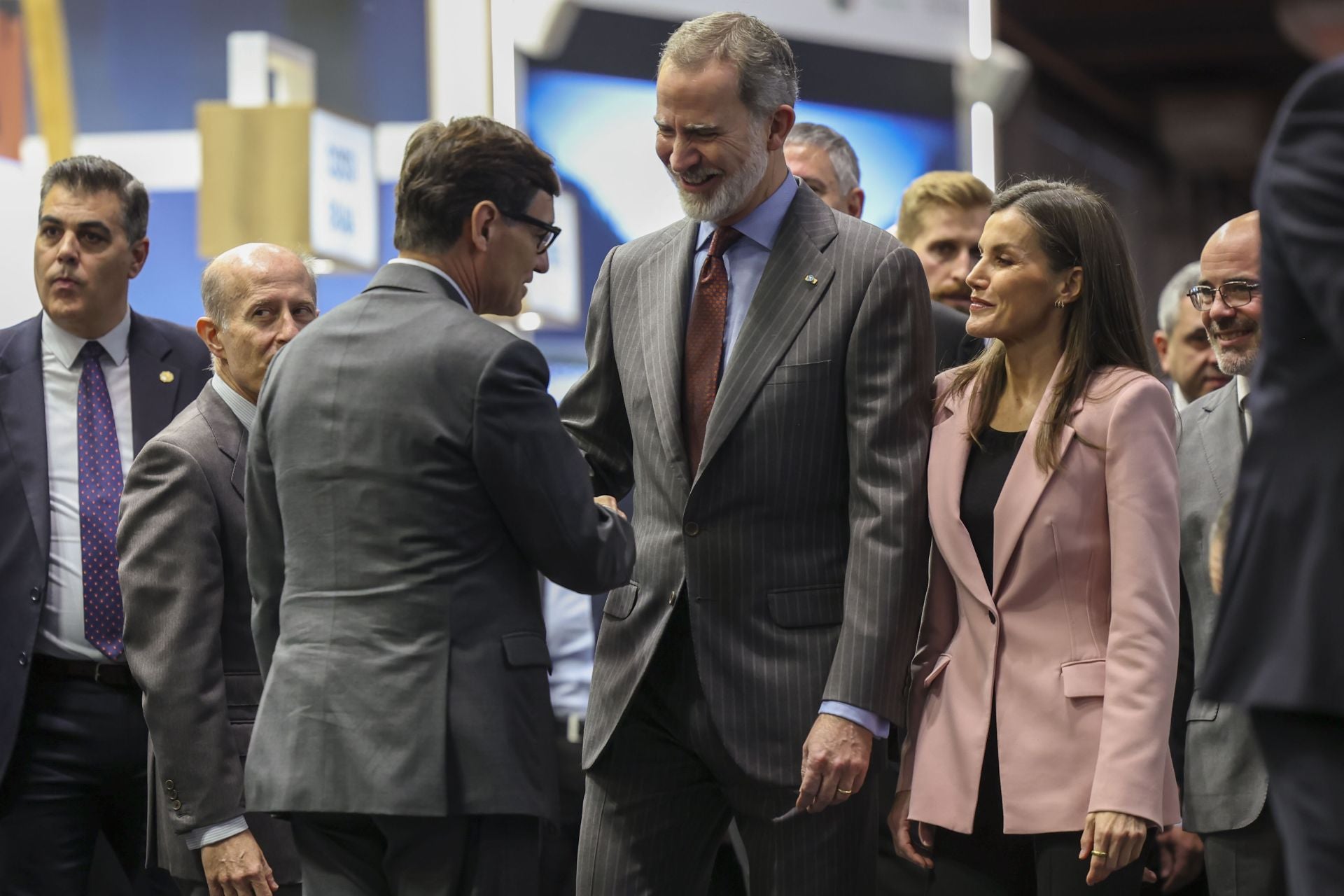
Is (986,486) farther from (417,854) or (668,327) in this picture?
(417,854)

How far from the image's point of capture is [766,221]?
2.80 metres

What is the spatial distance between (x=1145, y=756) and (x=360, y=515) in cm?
121

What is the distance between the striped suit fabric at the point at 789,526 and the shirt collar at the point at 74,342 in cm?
162

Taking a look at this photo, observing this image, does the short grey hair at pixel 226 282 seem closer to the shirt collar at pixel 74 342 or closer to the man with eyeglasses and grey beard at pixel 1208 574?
the shirt collar at pixel 74 342

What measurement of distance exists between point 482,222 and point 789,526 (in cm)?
69

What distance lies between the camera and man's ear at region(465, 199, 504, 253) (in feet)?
8.11

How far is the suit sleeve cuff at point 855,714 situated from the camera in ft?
8.36

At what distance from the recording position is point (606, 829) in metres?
2.72

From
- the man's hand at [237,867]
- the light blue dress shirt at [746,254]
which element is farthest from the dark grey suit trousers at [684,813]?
the man's hand at [237,867]

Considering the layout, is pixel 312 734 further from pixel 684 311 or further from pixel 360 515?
pixel 684 311

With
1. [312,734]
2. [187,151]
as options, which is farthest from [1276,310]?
[187,151]

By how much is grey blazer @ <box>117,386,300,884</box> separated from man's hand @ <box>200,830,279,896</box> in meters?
0.05

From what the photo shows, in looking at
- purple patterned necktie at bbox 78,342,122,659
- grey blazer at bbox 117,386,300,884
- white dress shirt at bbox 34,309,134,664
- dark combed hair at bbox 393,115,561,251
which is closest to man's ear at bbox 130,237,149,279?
white dress shirt at bbox 34,309,134,664

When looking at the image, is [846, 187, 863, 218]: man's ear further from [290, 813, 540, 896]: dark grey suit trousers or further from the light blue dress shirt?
[290, 813, 540, 896]: dark grey suit trousers
